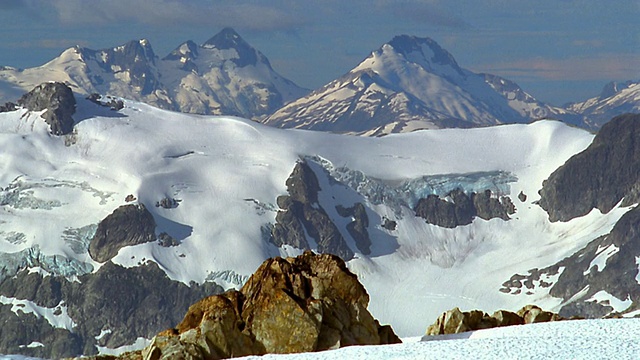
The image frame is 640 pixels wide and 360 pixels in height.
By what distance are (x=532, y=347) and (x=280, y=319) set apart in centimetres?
1610

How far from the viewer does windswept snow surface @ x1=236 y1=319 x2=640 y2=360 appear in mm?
64562

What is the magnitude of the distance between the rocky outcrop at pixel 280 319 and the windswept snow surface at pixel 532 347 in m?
4.89

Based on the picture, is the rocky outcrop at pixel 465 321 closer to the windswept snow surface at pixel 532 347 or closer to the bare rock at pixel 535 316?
the bare rock at pixel 535 316

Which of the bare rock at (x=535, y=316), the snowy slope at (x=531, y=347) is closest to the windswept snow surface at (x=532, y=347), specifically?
the snowy slope at (x=531, y=347)

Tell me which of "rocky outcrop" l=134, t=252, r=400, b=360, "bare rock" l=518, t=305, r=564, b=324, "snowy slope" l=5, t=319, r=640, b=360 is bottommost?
"snowy slope" l=5, t=319, r=640, b=360

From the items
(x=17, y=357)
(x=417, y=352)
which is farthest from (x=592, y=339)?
(x=17, y=357)

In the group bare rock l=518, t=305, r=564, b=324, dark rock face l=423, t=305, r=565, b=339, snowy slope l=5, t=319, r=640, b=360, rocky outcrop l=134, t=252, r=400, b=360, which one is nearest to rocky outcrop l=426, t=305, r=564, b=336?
dark rock face l=423, t=305, r=565, b=339

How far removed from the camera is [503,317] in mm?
81688

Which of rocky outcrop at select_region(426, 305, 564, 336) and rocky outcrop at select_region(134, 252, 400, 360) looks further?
rocky outcrop at select_region(426, 305, 564, 336)

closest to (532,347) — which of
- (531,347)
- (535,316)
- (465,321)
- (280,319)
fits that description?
(531,347)

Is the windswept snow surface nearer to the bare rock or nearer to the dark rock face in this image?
the dark rock face

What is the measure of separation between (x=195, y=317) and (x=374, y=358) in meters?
14.0

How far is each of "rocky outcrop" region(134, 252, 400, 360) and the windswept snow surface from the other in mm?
4886

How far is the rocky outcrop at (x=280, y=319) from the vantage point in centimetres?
7238
